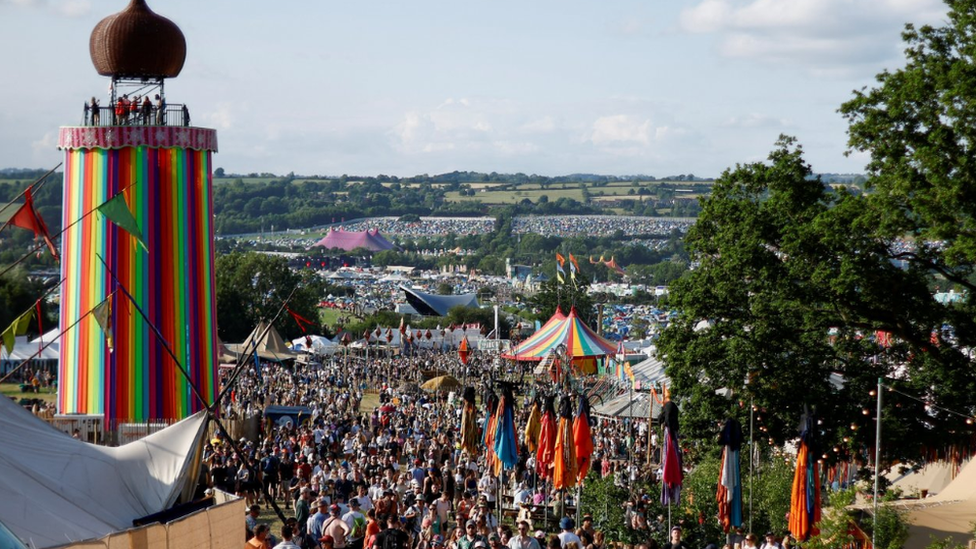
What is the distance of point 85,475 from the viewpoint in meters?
14.2

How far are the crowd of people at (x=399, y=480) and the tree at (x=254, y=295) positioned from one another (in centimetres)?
2350

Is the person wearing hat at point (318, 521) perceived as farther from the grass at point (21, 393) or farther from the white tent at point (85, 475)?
the grass at point (21, 393)

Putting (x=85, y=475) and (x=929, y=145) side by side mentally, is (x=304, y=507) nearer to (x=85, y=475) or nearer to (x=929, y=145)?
(x=85, y=475)

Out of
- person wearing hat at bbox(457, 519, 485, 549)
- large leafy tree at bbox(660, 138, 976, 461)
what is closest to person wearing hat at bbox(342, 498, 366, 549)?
person wearing hat at bbox(457, 519, 485, 549)

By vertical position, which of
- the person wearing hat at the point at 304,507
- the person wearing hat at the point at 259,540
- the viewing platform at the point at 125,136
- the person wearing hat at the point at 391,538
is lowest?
the person wearing hat at the point at 304,507

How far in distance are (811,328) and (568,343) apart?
73.5 ft

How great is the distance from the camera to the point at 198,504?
552 inches

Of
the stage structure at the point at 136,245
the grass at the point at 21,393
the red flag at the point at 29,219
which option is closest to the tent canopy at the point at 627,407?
the stage structure at the point at 136,245

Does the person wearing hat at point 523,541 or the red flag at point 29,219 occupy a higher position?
the red flag at point 29,219

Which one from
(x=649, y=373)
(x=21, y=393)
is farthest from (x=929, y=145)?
(x=21, y=393)

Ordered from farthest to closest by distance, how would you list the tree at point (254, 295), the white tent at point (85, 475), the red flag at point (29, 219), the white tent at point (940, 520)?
the tree at point (254, 295) < the red flag at point (29, 219) < the white tent at point (940, 520) < the white tent at point (85, 475)

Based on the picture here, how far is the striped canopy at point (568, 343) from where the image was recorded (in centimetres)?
4375

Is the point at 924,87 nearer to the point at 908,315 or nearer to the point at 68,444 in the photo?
the point at 908,315

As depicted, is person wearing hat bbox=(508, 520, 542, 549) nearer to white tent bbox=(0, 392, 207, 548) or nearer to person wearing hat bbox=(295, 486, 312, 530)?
white tent bbox=(0, 392, 207, 548)
